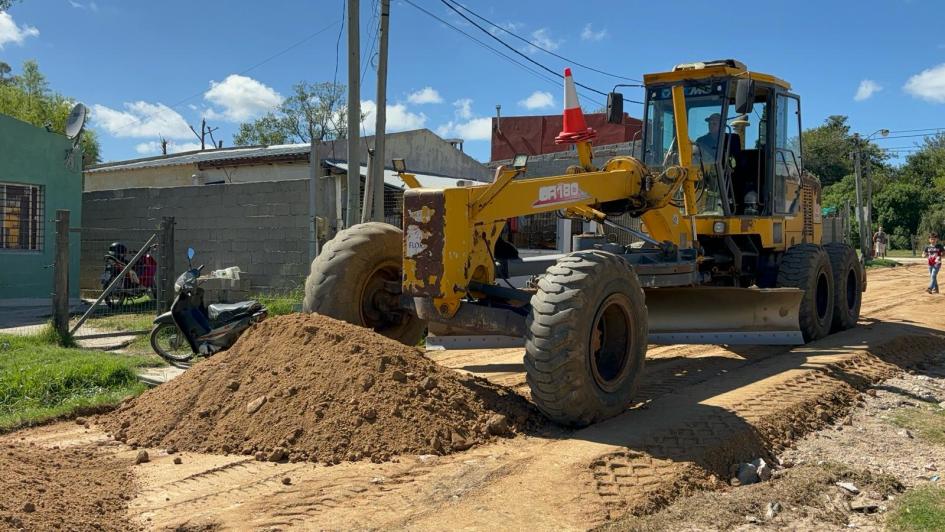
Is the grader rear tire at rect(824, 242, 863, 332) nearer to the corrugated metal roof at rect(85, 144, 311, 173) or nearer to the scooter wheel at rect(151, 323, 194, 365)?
the scooter wheel at rect(151, 323, 194, 365)

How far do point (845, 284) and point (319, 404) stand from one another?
28.4 ft

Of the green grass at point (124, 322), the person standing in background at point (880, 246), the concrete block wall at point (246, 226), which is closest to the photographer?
the green grass at point (124, 322)

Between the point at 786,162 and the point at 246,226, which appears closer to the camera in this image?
the point at 786,162

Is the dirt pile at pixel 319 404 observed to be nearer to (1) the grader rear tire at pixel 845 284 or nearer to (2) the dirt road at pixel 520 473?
(2) the dirt road at pixel 520 473

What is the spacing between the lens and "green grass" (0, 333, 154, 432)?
6758 mm

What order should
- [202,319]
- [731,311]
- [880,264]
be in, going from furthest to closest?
[880,264]
[731,311]
[202,319]

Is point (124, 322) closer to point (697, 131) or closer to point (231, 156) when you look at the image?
point (697, 131)

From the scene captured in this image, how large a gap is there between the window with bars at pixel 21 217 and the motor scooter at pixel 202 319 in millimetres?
9173

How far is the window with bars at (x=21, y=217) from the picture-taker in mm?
15680

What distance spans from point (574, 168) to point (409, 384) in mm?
4172

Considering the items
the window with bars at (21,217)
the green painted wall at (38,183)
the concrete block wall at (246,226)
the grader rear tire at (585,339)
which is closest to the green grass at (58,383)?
the grader rear tire at (585,339)

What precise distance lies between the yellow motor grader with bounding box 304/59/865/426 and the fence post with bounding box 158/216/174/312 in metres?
4.26

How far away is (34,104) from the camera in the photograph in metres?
42.5

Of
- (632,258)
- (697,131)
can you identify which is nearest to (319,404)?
(632,258)
